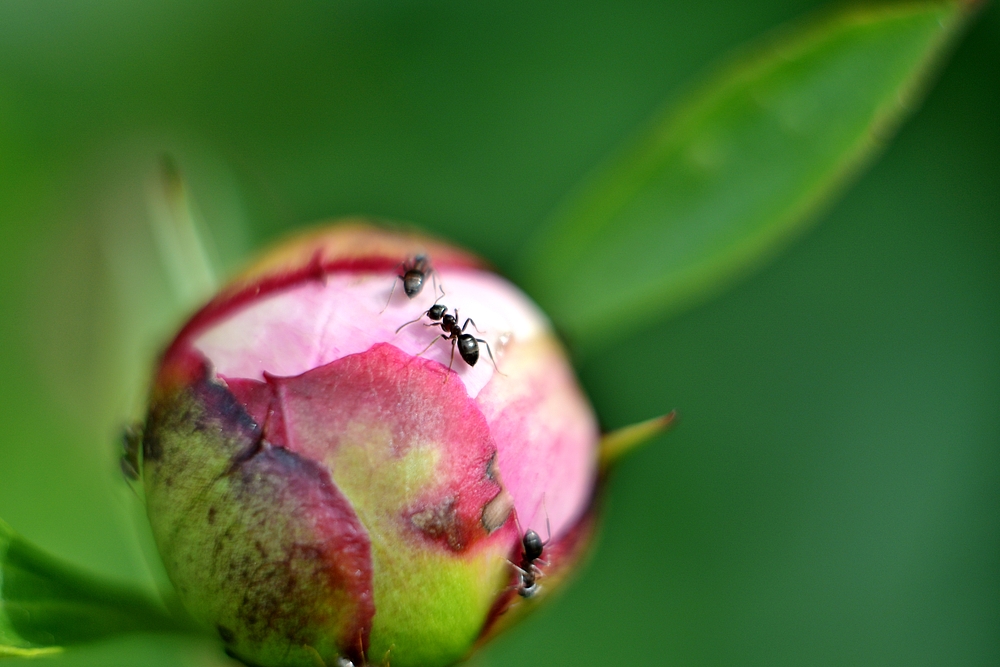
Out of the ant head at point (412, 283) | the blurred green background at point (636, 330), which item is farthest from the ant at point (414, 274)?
the blurred green background at point (636, 330)

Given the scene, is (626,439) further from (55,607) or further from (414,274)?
(55,607)

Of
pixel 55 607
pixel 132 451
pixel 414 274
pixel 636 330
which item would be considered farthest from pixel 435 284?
pixel 636 330

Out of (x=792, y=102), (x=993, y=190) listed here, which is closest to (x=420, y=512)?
(x=792, y=102)

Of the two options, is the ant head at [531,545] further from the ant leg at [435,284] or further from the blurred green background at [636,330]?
the blurred green background at [636,330]

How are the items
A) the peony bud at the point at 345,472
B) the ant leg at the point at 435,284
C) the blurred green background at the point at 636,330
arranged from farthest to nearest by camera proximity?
1. the blurred green background at the point at 636,330
2. the ant leg at the point at 435,284
3. the peony bud at the point at 345,472

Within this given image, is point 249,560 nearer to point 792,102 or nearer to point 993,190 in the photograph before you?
point 792,102

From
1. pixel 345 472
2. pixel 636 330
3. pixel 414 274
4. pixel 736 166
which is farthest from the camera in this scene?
pixel 636 330

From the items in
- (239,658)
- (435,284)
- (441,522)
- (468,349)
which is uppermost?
(435,284)
